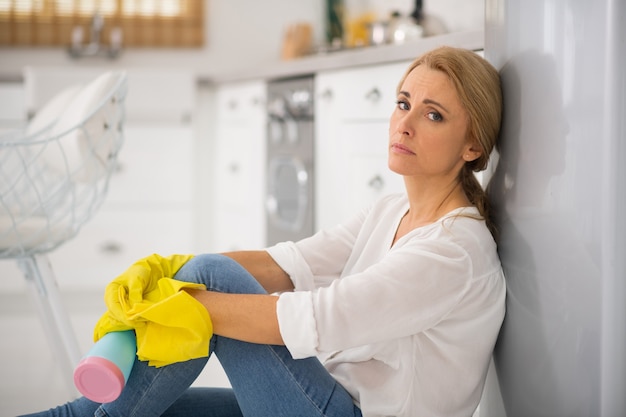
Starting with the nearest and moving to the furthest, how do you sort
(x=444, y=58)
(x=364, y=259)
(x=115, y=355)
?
(x=115, y=355) < (x=444, y=58) < (x=364, y=259)

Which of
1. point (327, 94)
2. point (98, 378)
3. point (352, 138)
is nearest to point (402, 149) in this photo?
point (98, 378)

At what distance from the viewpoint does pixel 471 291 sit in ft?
3.79

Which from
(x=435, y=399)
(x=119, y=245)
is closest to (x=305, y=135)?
(x=119, y=245)

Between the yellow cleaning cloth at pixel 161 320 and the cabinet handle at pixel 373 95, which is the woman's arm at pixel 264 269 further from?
the cabinet handle at pixel 373 95

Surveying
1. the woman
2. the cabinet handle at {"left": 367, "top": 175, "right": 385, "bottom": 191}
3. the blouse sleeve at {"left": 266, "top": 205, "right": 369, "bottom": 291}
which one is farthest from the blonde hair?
the cabinet handle at {"left": 367, "top": 175, "right": 385, "bottom": 191}

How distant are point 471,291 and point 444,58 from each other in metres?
0.34

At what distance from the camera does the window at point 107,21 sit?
13.0 feet

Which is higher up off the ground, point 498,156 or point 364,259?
point 498,156

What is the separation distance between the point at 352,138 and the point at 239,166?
1.18 meters

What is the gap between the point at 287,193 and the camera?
291 cm

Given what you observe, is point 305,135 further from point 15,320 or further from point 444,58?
point 444,58

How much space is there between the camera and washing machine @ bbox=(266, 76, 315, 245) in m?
2.75

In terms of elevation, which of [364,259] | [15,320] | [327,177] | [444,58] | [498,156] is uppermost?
[444,58]

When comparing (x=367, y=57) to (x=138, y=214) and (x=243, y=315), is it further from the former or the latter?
(x=138, y=214)
